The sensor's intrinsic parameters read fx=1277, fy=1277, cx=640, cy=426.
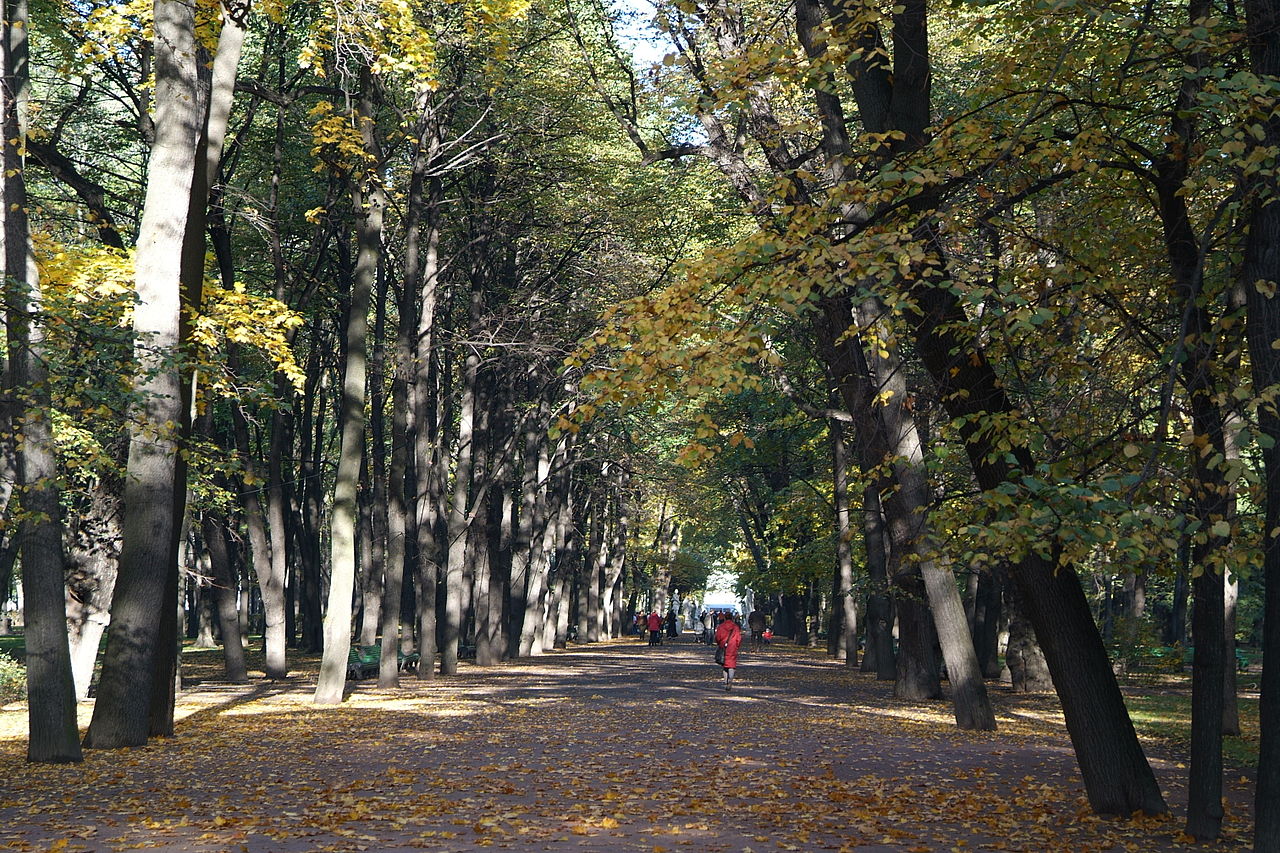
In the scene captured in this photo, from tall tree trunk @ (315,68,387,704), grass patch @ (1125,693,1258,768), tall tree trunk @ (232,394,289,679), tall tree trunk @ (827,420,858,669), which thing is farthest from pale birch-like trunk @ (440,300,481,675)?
grass patch @ (1125,693,1258,768)

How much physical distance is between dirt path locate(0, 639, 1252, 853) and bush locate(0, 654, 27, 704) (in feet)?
8.37

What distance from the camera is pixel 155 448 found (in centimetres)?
1468

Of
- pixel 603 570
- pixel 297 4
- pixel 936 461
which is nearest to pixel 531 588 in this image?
pixel 603 570

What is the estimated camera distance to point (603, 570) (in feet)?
206

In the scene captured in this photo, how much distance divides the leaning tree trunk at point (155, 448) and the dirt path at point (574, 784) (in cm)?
75

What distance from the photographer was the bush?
22766 mm

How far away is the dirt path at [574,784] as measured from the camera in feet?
30.2

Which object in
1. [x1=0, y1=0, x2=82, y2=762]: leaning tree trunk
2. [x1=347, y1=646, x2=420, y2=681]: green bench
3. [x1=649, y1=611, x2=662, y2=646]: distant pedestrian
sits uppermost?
[x1=0, y1=0, x2=82, y2=762]: leaning tree trunk

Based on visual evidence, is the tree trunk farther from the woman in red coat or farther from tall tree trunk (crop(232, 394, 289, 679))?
tall tree trunk (crop(232, 394, 289, 679))

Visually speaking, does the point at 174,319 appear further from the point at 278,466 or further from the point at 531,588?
the point at 531,588

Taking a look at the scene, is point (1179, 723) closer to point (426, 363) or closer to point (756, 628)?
point (426, 363)

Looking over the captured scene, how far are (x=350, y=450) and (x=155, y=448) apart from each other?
750 centimetres

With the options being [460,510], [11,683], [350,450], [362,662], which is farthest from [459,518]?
[11,683]

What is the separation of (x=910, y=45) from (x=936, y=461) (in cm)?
409
